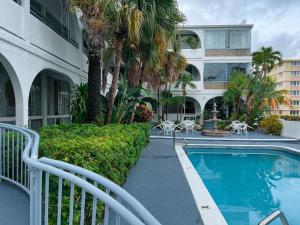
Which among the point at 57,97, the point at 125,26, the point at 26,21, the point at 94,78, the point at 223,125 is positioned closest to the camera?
the point at 26,21

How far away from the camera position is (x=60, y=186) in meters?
2.60

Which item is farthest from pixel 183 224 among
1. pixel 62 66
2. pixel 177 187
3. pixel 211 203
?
pixel 62 66

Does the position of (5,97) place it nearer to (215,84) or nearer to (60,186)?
(60,186)

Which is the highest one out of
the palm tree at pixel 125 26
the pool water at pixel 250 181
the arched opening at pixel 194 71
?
the arched opening at pixel 194 71

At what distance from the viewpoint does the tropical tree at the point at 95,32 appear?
10094 millimetres

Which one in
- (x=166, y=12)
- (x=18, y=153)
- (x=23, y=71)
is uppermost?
(x=166, y=12)

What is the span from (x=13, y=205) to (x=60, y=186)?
2680 millimetres

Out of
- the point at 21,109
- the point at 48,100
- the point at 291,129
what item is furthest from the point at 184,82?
the point at 21,109

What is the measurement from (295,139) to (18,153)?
18007 millimetres

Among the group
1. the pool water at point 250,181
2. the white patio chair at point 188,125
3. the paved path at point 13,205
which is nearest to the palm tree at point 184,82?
the white patio chair at point 188,125

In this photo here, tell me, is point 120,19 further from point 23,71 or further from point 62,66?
point 23,71

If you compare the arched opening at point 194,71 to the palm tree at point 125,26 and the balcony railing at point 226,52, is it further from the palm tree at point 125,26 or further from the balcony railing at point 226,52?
the palm tree at point 125,26

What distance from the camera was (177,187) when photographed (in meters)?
7.15

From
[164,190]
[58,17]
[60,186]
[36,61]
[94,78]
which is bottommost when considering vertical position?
[164,190]
